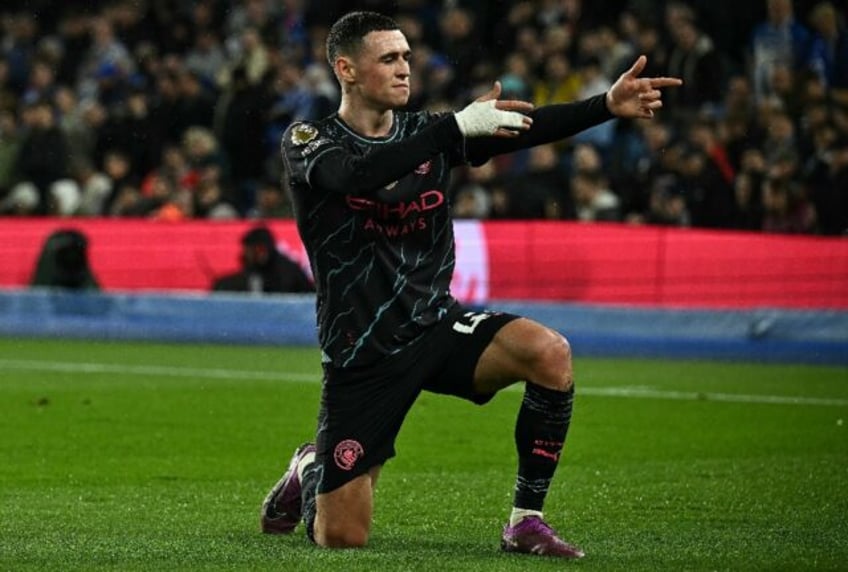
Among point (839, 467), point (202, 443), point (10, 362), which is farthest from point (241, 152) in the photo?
point (839, 467)

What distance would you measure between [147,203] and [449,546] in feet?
Result: 47.4

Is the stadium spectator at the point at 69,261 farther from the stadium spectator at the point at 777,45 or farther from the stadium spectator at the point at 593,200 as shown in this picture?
the stadium spectator at the point at 777,45

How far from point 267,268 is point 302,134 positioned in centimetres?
1075

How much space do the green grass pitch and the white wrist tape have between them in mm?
1505

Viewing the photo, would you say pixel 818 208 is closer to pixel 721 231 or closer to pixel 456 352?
pixel 721 231

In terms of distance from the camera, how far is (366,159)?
656cm

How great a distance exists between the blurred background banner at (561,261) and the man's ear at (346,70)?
9515 millimetres

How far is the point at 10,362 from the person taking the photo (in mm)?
15547

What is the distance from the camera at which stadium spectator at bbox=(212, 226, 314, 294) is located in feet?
57.5

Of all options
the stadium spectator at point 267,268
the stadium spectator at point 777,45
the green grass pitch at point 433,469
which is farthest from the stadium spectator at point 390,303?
the stadium spectator at point 777,45

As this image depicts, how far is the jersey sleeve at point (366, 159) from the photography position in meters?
6.50

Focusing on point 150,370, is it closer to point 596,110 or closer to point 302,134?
point 302,134

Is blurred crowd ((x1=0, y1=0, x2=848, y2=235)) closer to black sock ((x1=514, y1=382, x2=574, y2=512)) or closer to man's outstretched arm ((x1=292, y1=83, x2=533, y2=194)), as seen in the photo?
black sock ((x1=514, y1=382, x2=574, y2=512))

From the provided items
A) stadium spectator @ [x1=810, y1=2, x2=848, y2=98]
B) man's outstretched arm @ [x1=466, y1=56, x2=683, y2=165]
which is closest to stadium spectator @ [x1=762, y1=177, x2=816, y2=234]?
stadium spectator @ [x1=810, y1=2, x2=848, y2=98]
